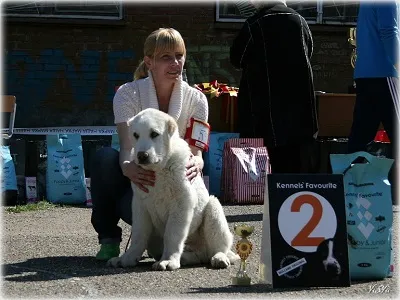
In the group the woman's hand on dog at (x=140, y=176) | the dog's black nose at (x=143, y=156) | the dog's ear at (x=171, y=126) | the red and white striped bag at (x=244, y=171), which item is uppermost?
the dog's ear at (x=171, y=126)

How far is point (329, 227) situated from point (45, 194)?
15.9 feet

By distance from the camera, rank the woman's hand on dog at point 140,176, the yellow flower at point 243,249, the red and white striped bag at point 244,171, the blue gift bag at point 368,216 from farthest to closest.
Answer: the red and white striped bag at point 244,171 < the woman's hand on dog at point 140,176 < the blue gift bag at point 368,216 < the yellow flower at point 243,249

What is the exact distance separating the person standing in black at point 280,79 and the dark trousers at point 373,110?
0.48m

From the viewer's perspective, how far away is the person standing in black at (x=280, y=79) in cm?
699

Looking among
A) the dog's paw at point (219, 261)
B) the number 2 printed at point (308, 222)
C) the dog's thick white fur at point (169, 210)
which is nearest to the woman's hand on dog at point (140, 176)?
the dog's thick white fur at point (169, 210)

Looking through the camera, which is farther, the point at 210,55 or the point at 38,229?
the point at 210,55

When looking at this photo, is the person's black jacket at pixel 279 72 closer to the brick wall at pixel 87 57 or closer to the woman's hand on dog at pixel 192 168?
the woman's hand on dog at pixel 192 168

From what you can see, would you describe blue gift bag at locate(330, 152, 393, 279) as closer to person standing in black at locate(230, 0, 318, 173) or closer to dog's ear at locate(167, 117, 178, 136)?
dog's ear at locate(167, 117, 178, 136)

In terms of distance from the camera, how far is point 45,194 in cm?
870

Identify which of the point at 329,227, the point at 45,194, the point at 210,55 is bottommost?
the point at 45,194

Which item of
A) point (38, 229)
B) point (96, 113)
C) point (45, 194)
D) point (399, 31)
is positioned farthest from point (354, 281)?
point (96, 113)

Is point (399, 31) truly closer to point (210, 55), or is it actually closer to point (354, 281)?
point (354, 281)

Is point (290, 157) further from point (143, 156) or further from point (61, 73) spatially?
point (61, 73)

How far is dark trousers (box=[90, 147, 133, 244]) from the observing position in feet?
17.4
